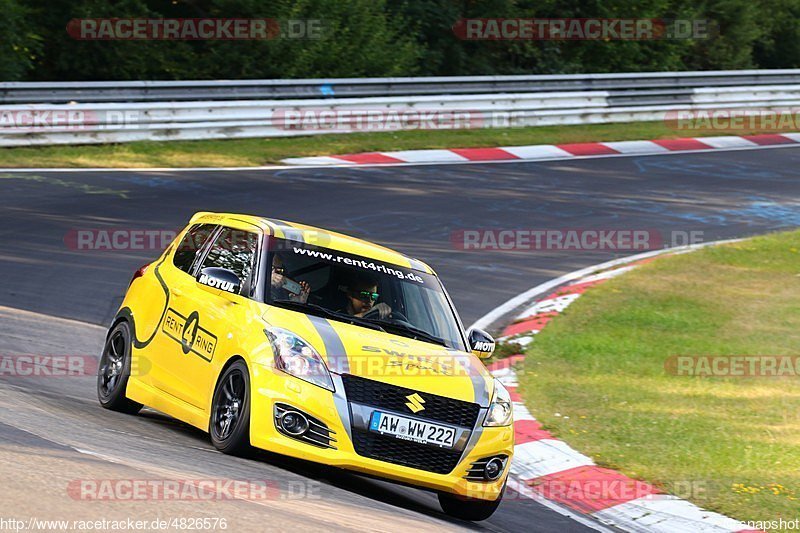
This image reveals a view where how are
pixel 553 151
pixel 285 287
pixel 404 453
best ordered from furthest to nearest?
pixel 553 151, pixel 285 287, pixel 404 453

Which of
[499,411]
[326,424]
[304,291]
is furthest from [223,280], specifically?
[499,411]

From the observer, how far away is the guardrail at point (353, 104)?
808 inches

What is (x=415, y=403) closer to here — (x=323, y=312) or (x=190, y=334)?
(x=323, y=312)

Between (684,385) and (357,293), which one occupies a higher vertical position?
(357,293)

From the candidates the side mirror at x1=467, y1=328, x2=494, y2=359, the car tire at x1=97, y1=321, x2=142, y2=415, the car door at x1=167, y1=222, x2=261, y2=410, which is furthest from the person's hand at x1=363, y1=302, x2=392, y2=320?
the car tire at x1=97, y1=321, x2=142, y2=415

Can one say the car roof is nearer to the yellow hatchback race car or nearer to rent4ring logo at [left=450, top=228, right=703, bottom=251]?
the yellow hatchback race car

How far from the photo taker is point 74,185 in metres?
17.6

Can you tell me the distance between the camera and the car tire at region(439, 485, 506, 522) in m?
7.42

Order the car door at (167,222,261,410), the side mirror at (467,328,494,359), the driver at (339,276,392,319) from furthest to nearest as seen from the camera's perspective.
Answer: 1. the side mirror at (467,328,494,359)
2. the driver at (339,276,392,319)
3. the car door at (167,222,261,410)

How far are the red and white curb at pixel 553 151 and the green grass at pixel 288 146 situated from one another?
1.28 ft

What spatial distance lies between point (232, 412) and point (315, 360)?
0.61 meters

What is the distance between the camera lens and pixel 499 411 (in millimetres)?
7555

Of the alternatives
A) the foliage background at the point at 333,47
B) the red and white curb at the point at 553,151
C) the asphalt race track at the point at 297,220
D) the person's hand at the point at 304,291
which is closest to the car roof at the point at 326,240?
the person's hand at the point at 304,291

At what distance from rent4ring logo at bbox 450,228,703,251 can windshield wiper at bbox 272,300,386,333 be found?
8391 mm
